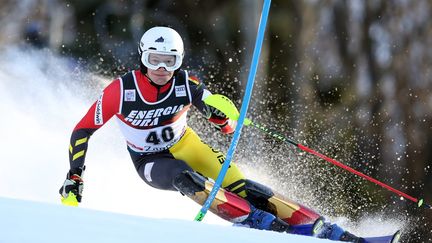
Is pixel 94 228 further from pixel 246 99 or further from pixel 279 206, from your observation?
pixel 279 206

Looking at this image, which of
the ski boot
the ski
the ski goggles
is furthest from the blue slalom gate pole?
the ski

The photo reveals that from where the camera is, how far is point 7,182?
5621 mm

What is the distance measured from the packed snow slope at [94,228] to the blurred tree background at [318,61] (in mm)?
7254

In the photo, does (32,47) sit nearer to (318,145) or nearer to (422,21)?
(318,145)

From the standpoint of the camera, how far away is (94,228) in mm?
1942

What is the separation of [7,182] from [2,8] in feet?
19.5

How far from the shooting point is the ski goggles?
382cm

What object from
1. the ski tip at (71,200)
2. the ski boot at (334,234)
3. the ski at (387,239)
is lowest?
the ski tip at (71,200)

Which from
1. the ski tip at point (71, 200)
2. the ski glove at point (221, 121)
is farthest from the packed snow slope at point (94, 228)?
the ski glove at point (221, 121)

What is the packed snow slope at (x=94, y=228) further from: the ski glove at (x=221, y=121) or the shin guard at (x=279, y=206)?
the ski glove at (x=221, y=121)

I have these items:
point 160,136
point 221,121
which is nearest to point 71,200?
point 160,136

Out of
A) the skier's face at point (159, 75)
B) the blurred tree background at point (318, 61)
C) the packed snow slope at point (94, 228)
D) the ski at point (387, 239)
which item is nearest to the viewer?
the packed snow slope at point (94, 228)

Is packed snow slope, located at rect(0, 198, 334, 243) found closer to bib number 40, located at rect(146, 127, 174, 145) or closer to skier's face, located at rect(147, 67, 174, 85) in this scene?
Answer: skier's face, located at rect(147, 67, 174, 85)

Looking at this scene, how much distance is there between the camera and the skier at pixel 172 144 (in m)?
3.69
